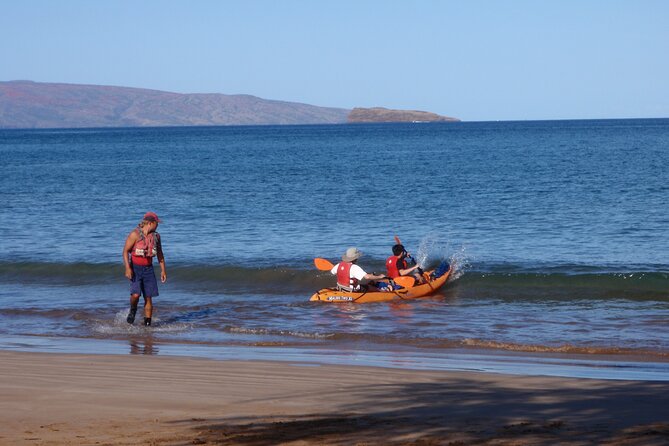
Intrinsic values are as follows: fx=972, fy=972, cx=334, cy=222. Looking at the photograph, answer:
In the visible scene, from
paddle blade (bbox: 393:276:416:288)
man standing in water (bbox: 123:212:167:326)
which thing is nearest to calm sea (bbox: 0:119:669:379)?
paddle blade (bbox: 393:276:416:288)

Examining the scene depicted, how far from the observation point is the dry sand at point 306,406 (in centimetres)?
637

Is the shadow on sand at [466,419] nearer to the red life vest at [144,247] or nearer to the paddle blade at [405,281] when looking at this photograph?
the red life vest at [144,247]

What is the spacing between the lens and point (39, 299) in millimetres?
16250

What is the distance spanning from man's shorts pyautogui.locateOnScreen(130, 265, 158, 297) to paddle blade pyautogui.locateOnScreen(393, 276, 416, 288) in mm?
4691

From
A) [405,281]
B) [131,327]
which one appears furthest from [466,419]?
[405,281]

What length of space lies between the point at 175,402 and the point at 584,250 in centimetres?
1472

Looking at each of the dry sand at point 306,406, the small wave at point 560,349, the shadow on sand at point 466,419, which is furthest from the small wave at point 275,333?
the shadow on sand at point 466,419

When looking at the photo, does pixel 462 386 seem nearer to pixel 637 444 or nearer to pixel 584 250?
pixel 637 444

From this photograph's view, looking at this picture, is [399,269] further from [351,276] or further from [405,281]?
[351,276]

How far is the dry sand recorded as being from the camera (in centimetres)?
637

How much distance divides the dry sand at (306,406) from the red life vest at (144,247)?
9.07ft

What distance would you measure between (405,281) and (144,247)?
508cm

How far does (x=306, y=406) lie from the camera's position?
7.38m

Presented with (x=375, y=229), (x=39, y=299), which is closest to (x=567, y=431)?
(x=39, y=299)
